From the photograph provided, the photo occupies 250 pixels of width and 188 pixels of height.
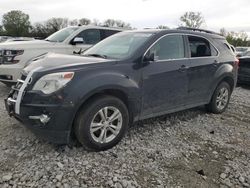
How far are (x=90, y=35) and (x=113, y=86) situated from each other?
471 centimetres

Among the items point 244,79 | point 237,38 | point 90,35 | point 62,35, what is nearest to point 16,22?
point 237,38

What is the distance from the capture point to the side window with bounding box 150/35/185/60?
4.58 m

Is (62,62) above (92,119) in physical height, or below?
above

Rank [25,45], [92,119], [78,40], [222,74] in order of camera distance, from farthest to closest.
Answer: [78,40]
[25,45]
[222,74]
[92,119]

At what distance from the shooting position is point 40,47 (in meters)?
7.07

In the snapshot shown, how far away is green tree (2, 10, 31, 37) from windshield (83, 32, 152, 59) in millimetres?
54993

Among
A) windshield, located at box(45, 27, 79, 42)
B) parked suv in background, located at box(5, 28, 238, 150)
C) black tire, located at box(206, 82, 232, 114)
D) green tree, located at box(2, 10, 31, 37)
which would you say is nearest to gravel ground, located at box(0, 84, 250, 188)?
parked suv in background, located at box(5, 28, 238, 150)

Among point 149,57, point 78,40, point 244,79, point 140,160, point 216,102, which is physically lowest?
point 140,160

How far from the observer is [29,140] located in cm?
415

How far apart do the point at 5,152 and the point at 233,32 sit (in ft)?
183

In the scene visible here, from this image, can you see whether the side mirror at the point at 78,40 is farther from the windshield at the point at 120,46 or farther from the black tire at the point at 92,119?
the black tire at the point at 92,119

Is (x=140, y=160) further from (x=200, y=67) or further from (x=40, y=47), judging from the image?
(x=40, y=47)

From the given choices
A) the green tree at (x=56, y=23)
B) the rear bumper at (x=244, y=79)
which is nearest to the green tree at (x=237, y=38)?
the green tree at (x=56, y=23)

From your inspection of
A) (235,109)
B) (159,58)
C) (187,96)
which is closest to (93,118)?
(159,58)
